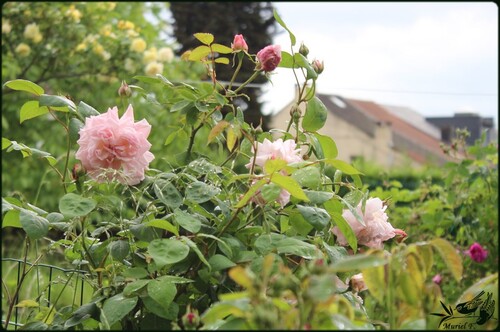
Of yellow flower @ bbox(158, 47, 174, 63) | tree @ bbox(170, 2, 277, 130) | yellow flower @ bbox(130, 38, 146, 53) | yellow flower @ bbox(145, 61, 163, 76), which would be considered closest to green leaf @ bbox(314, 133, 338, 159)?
yellow flower @ bbox(145, 61, 163, 76)

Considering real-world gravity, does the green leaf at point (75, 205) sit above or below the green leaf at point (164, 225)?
above

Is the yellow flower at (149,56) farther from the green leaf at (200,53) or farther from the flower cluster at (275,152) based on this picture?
the flower cluster at (275,152)

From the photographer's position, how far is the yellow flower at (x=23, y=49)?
520 cm

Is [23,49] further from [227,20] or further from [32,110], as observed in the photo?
[227,20]

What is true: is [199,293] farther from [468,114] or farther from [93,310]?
[468,114]

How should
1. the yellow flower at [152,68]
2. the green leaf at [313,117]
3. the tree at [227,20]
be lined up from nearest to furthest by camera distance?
the green leaf at [313,117] → the yellow flower at [152,68] → the tree at [227,20]

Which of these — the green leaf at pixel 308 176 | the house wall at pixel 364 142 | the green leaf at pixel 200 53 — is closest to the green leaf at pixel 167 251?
the green leaf at pixel 308 176

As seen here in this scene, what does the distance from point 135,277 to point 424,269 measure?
41 cm

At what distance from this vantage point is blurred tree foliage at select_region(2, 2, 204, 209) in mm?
5367

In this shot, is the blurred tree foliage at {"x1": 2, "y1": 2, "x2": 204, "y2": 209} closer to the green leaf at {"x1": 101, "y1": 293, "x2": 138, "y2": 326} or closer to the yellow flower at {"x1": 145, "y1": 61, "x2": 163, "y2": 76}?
the yellow flower at {"x1": 145, "y1": 61, "x2": 163, "y2": 76}

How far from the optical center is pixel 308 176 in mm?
1102

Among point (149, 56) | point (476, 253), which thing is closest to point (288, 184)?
point (476, 253)

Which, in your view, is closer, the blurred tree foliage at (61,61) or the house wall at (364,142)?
the blurred tree foliage at (61,61)

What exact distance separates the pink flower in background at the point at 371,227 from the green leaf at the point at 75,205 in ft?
1.36
